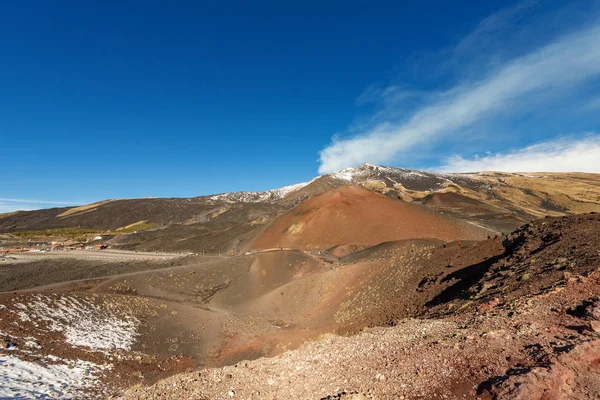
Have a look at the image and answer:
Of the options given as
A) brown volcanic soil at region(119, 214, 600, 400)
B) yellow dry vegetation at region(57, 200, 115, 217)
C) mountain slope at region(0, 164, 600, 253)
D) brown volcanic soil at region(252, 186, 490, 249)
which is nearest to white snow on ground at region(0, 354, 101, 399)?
brown volcanic soil at region(119, 214, 600, 400)

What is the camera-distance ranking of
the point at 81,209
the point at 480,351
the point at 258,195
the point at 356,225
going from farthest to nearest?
the point at 258,195
the point at 81,209
the point at 356,225
the point at 480,351

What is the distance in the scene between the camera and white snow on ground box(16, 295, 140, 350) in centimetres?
1602

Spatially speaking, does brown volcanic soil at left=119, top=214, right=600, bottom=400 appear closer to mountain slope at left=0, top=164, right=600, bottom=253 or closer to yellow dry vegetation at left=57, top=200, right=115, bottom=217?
mountain slope at left=0, top=164, right=600, bottom=253

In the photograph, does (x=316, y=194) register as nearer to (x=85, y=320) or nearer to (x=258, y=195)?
(x=258, y=195)

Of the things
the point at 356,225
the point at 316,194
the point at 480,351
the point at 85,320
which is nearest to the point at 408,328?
the point at 480,351

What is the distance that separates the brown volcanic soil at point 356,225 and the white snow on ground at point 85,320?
27.5 m

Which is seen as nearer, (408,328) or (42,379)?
(408,328)

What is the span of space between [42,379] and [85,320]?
26.4 feet

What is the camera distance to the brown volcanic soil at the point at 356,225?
43.2 meters

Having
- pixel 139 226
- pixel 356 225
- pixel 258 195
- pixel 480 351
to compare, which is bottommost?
pixel 480 351

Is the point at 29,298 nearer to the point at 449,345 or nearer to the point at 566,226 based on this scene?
the point at 449,345

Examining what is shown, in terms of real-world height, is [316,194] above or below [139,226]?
above

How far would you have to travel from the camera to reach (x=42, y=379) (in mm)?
10797

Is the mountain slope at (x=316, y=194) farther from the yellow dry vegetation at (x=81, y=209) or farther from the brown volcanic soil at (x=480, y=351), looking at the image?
the brown volcanic soil at (x=480, y=351)
